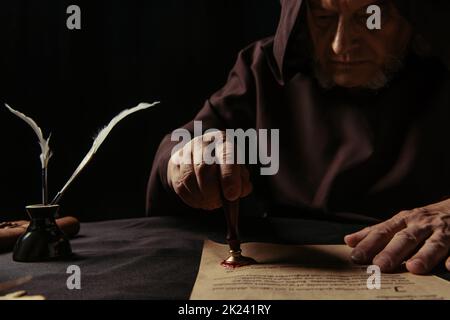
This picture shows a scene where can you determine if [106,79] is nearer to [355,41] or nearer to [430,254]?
[355,41]

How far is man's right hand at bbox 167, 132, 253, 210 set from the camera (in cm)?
92

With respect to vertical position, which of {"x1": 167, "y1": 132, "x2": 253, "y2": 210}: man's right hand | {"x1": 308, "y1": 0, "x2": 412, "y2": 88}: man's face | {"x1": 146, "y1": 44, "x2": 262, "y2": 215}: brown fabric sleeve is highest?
{"x1": 308, "y1": 0, "x2": 412, "y2": 88}: man's face

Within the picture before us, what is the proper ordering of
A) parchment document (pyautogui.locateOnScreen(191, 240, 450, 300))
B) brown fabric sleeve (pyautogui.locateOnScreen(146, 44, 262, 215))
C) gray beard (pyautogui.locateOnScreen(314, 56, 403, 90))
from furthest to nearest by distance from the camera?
brown fabric sleeve (pyautogui.locateOnScreen(146, 44, 262, 215)) < gray beard (pyautogui.locateOnScreen(314, 56, 403, 90)) < parchment document (pyautogui.locateOnScreen(191, 240, 450, 300))

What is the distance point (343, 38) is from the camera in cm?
152

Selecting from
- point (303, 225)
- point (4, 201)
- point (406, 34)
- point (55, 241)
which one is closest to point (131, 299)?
point (55, 241)

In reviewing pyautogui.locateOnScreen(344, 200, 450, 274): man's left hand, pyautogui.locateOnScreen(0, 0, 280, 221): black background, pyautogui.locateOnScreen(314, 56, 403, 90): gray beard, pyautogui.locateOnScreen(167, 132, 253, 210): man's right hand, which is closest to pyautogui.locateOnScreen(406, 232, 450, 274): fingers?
pyautogui.locateOnScreen(344, 200, 450, 274): man's left hand

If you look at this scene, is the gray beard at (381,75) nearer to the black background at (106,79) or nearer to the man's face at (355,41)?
the man's face at (355,41)

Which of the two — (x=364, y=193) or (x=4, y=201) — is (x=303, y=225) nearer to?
(x=364, y=193)

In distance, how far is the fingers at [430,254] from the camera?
845 mm

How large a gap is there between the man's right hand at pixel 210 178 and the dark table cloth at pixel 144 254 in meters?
0.11

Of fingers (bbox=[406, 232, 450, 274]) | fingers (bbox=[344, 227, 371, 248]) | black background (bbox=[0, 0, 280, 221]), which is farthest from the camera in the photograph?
black background (bbox=[0, 0, 280, 221])

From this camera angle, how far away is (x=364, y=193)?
1650 millimetres

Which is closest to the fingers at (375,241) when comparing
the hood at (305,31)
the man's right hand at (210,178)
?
the man's right hand at (210,178)

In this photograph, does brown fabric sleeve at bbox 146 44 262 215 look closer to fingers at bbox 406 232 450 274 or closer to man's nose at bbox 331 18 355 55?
man's nose at bbox 331 18 355 55
